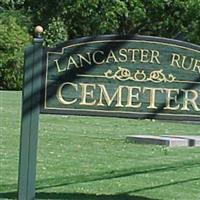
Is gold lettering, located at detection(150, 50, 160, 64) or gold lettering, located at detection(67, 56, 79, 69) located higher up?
gold lettering, located at detection(150, 50, 160, 64)

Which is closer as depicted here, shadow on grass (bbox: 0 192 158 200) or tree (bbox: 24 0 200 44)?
shadow on grass (bbox: 0 192 158 200)

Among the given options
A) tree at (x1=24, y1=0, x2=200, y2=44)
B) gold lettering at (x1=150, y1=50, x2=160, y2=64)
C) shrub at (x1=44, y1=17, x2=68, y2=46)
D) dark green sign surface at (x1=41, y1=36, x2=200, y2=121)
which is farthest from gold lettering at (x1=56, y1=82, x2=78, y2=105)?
shrub at (x1=44, y1=17, x2=68, y2=46)

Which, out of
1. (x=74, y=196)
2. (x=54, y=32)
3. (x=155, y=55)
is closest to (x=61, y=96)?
(x=155, y=55)

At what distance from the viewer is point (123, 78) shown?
721cm

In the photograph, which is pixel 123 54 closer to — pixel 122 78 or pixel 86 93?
pixel 122 78

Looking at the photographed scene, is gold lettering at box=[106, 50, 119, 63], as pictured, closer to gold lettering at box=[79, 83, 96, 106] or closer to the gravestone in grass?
the gravestone in grass

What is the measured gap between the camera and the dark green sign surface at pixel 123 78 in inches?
282

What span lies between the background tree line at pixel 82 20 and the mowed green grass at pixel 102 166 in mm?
19532

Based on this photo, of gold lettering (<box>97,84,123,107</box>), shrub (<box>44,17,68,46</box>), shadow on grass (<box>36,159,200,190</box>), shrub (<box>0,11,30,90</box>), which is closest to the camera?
gold lettering (<box>97,84,123,107</box>)

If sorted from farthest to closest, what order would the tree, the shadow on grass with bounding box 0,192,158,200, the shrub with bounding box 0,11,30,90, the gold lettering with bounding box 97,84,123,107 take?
1. the tree
2. the shrub with bounding box 0,11,30,90
3. the shadow on grass with bounding box 0,192,158,200
4. the gold lettering with bounding box 97,84,123,107

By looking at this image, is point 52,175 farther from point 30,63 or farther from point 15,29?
point 15,29

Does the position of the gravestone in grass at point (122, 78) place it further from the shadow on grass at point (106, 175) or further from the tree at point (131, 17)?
the tree at point (131, 17)

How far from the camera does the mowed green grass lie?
923 cm

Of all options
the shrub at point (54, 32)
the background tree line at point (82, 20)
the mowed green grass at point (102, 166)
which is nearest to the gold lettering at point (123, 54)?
the mowed green grass at point (102, 166)
